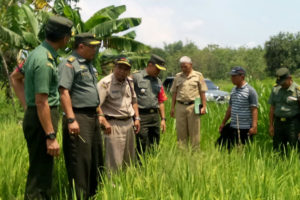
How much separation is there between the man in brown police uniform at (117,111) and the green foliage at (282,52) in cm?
4466

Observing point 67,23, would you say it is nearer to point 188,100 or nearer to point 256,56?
Answer: point 188,100

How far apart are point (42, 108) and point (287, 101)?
11.4 feet

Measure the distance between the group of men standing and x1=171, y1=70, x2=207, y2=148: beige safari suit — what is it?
0.59 meters

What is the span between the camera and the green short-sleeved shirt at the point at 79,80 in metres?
2.94

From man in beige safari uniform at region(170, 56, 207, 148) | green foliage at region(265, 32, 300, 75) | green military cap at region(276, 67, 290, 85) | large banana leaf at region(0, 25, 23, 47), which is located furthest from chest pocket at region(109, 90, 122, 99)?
green foliage at region(265, 32, 300, 75)

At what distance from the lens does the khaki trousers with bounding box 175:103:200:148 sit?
5.33m

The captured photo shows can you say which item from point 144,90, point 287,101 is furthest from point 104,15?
point 287,101

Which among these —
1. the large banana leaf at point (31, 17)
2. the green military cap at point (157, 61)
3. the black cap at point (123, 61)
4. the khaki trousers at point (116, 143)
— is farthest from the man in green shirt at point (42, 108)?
the large banana leaf at point (31, 17)

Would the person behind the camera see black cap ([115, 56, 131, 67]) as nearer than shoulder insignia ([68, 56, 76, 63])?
No

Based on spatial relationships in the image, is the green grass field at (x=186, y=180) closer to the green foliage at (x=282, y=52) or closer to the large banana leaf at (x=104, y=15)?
the large banana leaf at (x=104, y=15)

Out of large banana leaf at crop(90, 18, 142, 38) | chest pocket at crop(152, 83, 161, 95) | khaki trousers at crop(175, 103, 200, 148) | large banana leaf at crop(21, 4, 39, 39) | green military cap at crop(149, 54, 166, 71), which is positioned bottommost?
khaki trousers at crop(175, 103, 200, 148)

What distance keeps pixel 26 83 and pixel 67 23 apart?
58cm

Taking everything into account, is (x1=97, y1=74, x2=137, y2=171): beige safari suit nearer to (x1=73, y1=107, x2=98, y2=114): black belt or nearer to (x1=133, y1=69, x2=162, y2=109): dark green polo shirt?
(x1=73, y1=107, x2=98, y2=114): black belt

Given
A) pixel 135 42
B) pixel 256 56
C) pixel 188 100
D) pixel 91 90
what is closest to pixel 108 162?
pixel 91 90
